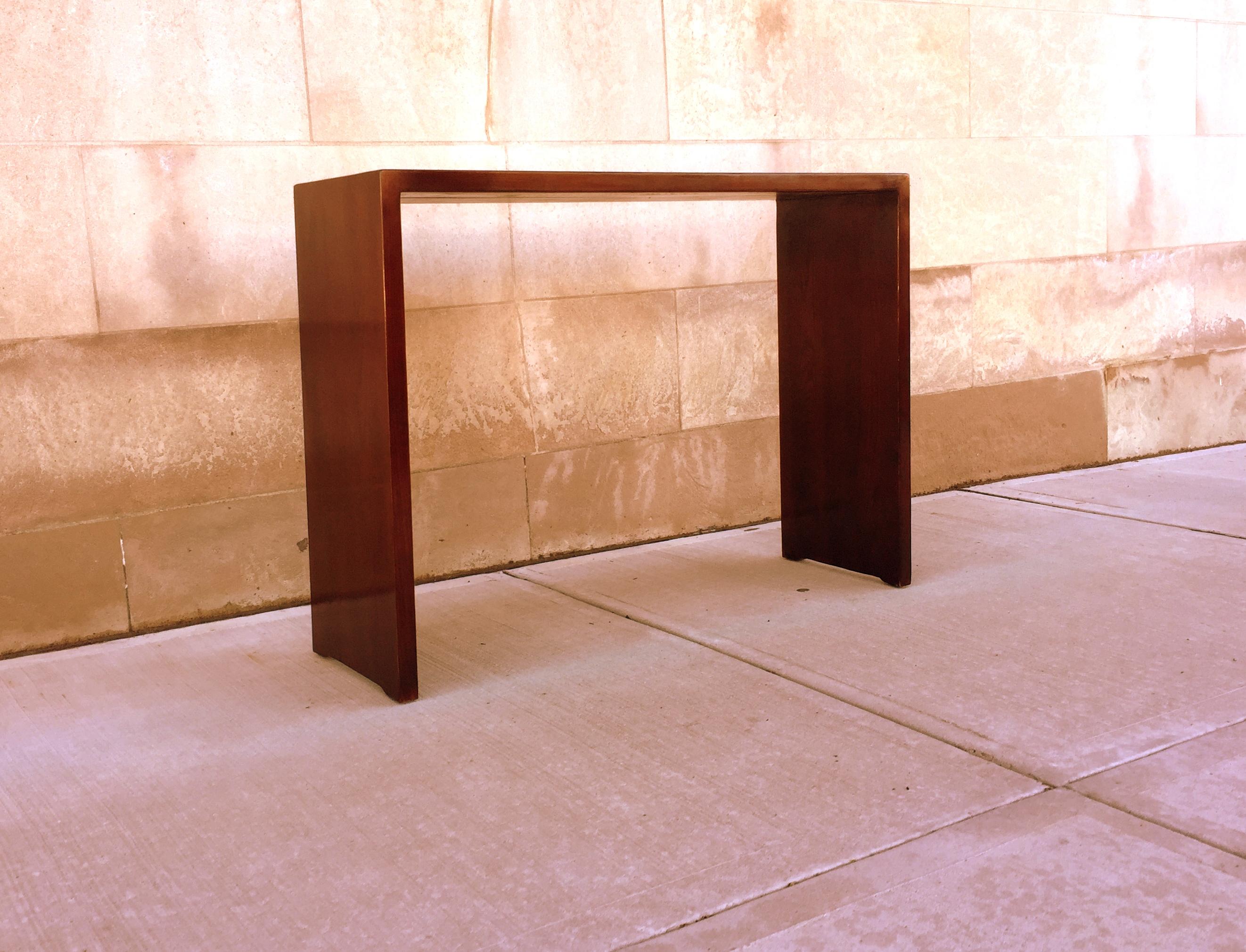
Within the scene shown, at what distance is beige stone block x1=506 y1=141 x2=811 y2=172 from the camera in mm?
3451

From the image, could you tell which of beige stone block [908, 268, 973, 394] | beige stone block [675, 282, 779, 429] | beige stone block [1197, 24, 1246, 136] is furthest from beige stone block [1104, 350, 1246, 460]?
beige stone block [675, 282, 779, 429]

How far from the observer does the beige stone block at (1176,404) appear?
4711 millimetres

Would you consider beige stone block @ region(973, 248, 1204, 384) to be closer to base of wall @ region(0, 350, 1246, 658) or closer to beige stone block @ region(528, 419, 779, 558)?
base of wall @ region(0, 350, 1246, 658)

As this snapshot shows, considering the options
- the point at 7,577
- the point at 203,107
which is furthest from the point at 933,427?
the point at 7,577

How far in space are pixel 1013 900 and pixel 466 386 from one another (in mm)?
2153

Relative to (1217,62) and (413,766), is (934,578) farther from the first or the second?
(1217,62)

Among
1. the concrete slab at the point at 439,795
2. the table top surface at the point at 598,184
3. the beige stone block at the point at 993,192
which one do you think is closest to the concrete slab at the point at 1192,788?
the concrete slab at the point at 439,795

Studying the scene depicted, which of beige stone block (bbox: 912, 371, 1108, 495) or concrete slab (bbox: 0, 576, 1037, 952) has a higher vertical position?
beige stone block (bbox: 912, 371, 1108, 495)

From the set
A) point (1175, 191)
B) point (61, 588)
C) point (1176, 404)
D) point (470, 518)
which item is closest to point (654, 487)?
point (470, 518)

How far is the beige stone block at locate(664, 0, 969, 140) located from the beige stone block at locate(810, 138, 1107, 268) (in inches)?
2.9

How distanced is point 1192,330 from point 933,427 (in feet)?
4.63

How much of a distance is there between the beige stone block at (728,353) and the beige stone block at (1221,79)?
85.6 inches

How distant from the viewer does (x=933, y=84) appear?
13.6ft

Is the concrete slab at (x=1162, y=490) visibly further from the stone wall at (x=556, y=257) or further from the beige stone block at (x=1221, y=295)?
the beige stone block at (x=1221, y=295)
